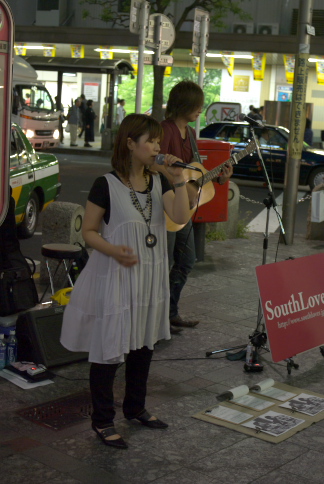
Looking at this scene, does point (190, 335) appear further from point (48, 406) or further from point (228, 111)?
point (228, 111)

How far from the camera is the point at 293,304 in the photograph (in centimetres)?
593

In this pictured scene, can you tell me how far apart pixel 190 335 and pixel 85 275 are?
258cm

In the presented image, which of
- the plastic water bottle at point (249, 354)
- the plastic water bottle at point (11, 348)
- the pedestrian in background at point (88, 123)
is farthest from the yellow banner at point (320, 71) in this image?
the plastic water bottle at point (11, 348)

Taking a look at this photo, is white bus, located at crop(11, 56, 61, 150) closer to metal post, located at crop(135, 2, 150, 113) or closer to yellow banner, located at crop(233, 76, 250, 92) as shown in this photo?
yellow banner, located at crop(233, 76, 250, 92)

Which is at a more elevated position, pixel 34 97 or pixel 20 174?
pixel 34 97

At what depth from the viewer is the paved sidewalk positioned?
4.11 meters

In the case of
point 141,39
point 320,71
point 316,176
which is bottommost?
point 316,176

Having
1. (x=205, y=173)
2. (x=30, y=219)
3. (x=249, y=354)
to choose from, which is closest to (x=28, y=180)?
(x=30, y=219)

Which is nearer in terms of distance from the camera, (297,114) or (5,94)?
(5,94)

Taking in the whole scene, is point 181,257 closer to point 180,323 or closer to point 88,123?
point 180,323

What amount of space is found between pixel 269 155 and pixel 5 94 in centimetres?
1684

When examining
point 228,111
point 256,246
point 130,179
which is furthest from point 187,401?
point 228,111

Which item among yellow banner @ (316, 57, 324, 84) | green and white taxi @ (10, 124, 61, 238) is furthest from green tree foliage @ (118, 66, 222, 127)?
green and white taxi @ (10, 124, 61, 238)

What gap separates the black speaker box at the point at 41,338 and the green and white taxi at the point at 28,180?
17.6 ft
